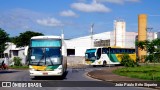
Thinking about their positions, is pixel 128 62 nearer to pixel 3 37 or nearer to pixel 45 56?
pixel 3 37

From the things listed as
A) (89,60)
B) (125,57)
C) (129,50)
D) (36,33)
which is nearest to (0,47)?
(89,60)

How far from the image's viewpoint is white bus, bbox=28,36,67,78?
2648cm

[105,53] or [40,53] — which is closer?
[40,53]

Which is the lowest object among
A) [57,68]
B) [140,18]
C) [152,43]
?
[57,68]

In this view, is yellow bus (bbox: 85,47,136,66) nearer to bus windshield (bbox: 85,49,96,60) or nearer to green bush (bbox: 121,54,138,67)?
bus windshield (bbox: 85,49,96,60)

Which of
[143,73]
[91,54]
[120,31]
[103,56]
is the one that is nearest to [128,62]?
[103,56]

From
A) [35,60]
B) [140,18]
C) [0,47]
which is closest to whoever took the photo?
[35,60]

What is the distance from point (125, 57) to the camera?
53438mm

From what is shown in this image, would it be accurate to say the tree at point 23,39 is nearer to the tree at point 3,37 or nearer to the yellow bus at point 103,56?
the yellow bus at point 103,56

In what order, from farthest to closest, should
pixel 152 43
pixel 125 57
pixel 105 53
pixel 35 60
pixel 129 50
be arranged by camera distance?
pixel 129 50 < pixel 105 53 < pixel 125 57 < pixel 152 43 < pixel 35 60

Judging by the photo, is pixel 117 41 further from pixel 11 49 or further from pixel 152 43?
pixel 152 43

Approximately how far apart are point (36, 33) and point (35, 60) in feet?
285

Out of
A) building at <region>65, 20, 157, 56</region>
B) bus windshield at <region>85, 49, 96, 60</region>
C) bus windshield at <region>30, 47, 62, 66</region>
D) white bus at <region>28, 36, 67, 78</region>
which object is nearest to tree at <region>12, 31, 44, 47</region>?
building at <region>65, 20, 157, 56</region>

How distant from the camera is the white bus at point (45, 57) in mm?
26484
